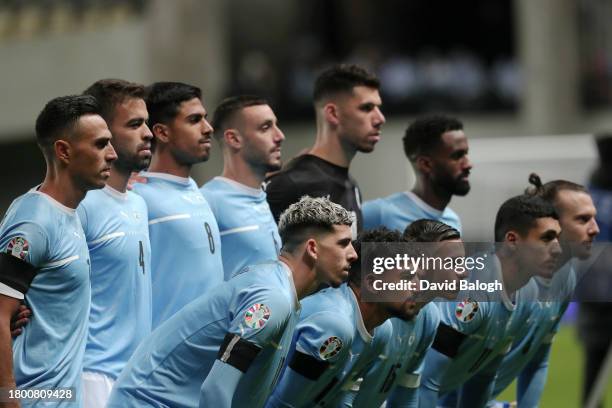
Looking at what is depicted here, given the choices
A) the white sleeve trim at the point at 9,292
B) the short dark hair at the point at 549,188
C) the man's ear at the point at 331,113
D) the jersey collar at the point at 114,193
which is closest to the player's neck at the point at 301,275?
the white sleeve trim at the point at 9,292

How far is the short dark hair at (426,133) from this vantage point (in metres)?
8.86

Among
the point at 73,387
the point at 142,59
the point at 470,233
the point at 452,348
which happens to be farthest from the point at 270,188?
the point at 142,59

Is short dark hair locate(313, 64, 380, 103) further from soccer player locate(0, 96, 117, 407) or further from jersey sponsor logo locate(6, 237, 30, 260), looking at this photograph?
jersey sponsor logo locate(6, 237, 30, 260)

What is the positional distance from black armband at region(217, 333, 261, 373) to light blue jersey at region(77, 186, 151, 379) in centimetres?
125

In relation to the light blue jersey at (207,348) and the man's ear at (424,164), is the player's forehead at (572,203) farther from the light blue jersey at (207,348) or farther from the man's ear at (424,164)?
the light blue jersey at (207,348)

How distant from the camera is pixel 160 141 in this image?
783cm

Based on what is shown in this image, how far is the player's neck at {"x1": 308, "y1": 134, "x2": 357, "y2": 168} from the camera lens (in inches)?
346

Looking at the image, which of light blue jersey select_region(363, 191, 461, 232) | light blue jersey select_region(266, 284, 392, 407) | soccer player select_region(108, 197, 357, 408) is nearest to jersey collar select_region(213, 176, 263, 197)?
light blue jersey select_region(363, 191, 461, 232)

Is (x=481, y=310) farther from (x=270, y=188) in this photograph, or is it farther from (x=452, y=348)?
(x=270, y=188)

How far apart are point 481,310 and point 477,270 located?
25 centimetres

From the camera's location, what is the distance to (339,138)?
28.9ft

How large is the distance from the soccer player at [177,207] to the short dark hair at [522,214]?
5.05ft

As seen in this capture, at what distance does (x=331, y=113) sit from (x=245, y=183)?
2.91ft

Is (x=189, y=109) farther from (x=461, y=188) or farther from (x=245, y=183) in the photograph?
(x=461, y=188)
